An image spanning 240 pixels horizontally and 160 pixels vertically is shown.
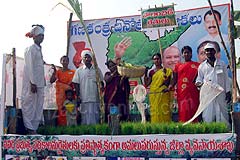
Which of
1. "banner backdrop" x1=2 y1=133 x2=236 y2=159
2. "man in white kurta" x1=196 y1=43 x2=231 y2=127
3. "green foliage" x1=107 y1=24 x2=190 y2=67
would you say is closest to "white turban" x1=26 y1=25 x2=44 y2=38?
"banner backdrop" x1=2 y1=133 x2=236 y2=159

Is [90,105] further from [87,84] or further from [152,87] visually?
[152,87]

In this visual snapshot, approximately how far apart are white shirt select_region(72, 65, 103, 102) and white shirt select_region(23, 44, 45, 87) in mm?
751

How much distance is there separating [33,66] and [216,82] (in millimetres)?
2520

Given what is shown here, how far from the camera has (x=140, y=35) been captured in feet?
25.3

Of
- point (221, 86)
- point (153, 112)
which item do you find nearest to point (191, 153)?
point (221, 86)

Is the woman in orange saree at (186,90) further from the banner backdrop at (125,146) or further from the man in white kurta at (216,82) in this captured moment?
the banner backdrop at (125,146)

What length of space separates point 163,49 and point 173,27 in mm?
436

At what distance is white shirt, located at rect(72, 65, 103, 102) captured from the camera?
248 inches

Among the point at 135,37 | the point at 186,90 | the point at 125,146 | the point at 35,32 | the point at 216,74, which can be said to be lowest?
the point at 125,146

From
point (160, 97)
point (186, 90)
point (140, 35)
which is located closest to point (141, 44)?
point (140, 35)

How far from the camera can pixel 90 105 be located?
6.30 m

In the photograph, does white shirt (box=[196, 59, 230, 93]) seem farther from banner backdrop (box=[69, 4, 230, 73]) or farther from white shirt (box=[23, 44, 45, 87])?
white shirt (box=[23, 44, 45, 87])

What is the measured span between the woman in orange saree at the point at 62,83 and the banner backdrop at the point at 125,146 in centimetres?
210

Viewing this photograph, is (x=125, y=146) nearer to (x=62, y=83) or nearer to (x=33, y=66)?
(x=33, y=66)
